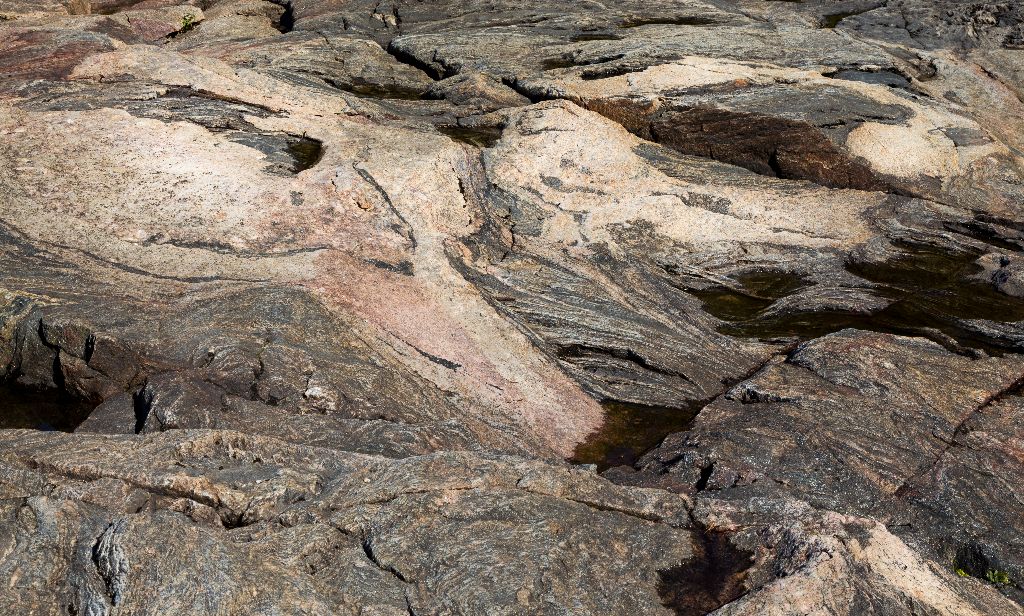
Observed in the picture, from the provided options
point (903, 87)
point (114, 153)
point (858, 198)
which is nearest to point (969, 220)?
point (858, 198)

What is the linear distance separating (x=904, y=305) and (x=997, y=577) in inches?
→ 341

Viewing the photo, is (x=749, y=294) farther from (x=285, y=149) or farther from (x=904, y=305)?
(x=285, y=149)

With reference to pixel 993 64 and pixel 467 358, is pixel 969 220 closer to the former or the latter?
pixel 993 64

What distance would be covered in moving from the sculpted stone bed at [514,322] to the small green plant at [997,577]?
4 cm

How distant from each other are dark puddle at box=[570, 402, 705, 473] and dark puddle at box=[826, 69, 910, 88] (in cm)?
1518

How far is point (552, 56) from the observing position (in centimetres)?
3022

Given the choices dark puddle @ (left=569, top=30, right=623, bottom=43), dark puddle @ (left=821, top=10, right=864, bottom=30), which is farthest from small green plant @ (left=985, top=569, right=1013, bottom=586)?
dark puddle @ (left=821, top=10, right=864, bottom=30)

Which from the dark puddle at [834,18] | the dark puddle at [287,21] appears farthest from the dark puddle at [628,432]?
the dark puddle at [287,21]

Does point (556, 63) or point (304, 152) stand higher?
point (556, 63)

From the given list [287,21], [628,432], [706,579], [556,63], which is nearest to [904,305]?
[628,432]

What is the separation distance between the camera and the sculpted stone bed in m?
10.8

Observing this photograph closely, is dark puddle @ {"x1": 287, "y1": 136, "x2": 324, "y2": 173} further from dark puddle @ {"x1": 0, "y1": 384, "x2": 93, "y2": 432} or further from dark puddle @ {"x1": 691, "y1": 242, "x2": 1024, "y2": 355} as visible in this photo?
dark puddle @ {"x1": 691, "y1": 242, "x2": 1024, "y2": 355}

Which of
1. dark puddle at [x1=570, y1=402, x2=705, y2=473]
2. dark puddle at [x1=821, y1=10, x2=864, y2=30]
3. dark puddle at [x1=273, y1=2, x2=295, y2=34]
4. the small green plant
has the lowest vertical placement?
dark puddle at [x1=570, y1=402, x2=705, y2=473]

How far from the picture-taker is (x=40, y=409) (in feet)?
55.9
